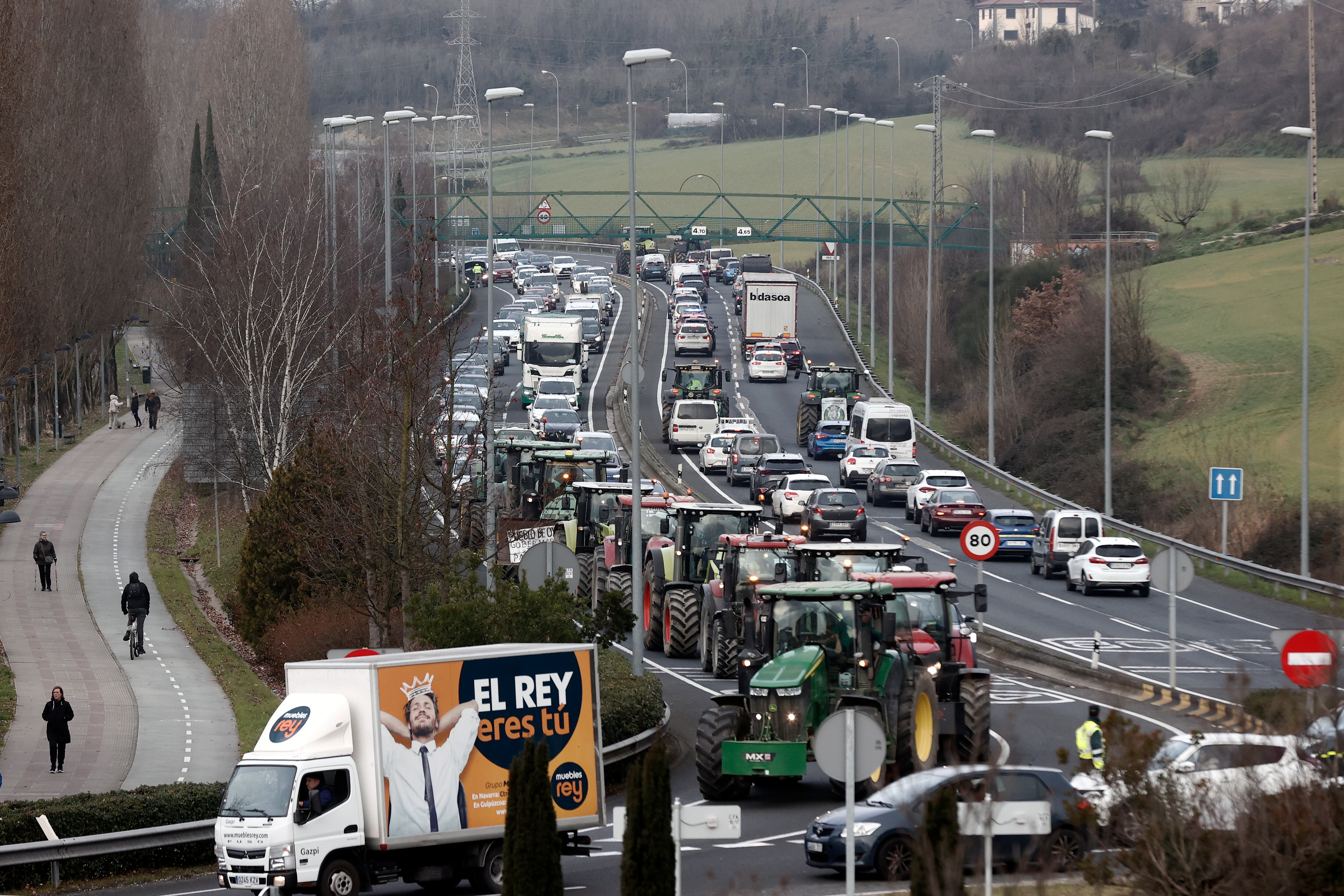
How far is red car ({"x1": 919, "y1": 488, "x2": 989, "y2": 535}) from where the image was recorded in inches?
1785

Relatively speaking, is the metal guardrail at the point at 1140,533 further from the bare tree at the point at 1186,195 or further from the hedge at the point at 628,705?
the bare tree at the point at 1186,195

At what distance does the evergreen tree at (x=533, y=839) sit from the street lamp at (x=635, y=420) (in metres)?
11.7

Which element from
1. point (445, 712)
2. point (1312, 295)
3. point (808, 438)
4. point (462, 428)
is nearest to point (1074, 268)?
point (1312, 295)

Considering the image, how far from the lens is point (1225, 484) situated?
38656 mm

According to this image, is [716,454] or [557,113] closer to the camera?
[716,454]

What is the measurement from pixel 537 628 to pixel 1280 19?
431 ft

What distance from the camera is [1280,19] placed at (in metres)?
139

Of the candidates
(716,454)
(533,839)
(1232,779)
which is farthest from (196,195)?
(1232,779)

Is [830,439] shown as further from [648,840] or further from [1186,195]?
[1186,195]

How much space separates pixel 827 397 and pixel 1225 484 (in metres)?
24.7

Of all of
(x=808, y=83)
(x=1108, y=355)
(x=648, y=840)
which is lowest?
(x=648, y=840)

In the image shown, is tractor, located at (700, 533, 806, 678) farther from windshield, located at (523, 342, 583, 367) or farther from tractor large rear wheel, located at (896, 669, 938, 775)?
windshield, located at (523, 342, 583, 367)

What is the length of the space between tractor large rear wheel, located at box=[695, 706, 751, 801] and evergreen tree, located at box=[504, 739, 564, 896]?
5597 mm

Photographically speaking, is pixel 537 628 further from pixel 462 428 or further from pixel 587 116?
pixel 587 116
